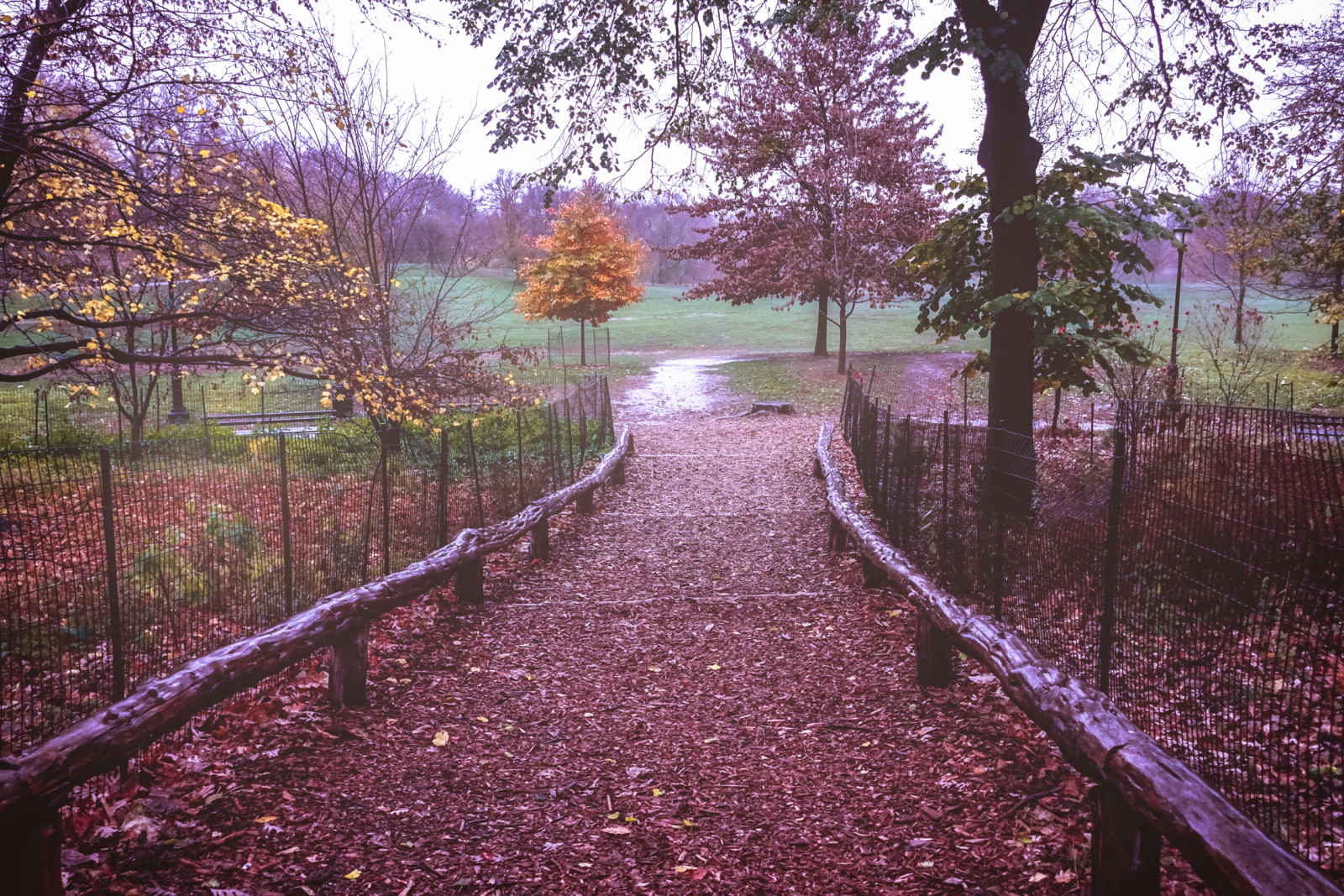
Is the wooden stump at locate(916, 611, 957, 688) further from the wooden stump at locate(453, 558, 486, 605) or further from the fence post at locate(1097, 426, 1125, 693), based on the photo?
the wooden stump at locate(453, 558, 486, 605)

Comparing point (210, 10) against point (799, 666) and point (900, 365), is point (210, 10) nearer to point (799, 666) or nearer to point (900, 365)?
point (799, 666)

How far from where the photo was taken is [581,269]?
3872 cm

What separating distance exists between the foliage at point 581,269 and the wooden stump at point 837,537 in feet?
99.1

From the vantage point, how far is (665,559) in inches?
386

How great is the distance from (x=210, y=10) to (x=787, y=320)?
62.4 m

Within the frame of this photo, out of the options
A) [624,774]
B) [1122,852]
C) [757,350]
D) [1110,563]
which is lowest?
[624,774]

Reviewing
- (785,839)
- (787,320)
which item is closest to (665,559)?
(785,839)

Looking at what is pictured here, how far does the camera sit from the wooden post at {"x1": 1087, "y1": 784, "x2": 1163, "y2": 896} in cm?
291

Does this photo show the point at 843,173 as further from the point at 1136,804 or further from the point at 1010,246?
the point at 1136,804

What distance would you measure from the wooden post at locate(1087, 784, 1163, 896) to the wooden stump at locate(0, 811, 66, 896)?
12.7ft

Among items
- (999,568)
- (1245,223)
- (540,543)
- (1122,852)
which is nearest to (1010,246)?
(1245,223)

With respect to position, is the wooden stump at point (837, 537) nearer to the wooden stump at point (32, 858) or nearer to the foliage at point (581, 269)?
the wooden stump at point (32, 858)

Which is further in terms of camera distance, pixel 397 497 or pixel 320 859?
pixel 397 497

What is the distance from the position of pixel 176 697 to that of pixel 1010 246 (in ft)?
28.6
